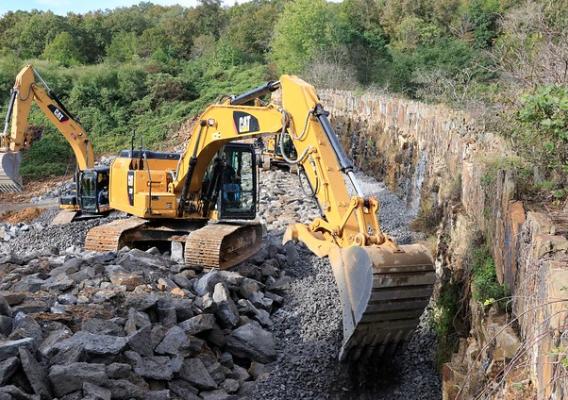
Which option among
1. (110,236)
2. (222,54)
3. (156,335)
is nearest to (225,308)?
(156,335)

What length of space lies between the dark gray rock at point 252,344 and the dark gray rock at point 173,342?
→ 0.70 metres

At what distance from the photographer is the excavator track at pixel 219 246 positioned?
946cm

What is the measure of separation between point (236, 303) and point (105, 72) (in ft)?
110

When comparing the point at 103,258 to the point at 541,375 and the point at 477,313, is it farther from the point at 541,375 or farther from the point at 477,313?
the point at 541,375

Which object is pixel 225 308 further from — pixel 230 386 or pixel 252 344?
pixel 230 386

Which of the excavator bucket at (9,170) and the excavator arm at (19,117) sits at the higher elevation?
the excavator arm at (19,117)

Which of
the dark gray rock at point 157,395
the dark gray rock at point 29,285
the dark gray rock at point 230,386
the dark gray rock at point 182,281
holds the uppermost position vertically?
the dark gray rock at point 29,285

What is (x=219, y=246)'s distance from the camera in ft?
30.8

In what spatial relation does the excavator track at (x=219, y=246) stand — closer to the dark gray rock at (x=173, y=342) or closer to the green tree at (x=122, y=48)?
the dark gray rock at (x=173, y=342)

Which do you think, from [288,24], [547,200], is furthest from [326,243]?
[288,24]

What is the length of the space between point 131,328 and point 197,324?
730mm

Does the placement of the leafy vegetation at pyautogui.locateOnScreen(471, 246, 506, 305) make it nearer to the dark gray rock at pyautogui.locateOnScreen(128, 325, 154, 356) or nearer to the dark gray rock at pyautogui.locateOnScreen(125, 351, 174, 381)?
the dark gray rock at pyautogui.locateOnScreen(125, 351, 174, 381)

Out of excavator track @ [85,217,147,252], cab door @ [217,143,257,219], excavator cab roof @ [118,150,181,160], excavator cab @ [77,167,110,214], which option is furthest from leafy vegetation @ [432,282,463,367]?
excavator cab @ [77,167,110,214]

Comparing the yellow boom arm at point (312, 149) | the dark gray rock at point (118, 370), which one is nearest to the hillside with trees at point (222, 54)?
the yellow boom arm at point (312, 149)
